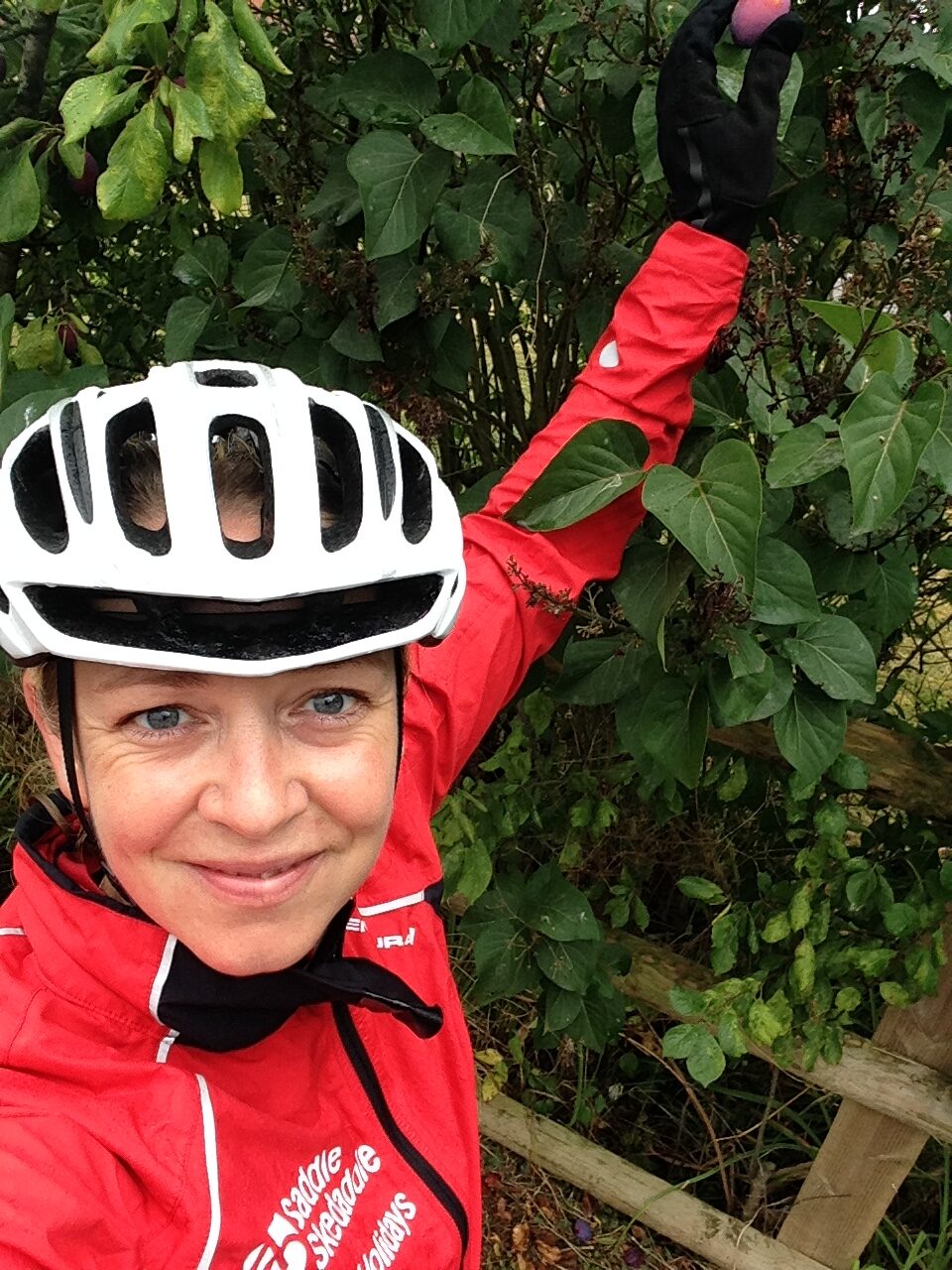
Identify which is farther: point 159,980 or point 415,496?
point 415,496

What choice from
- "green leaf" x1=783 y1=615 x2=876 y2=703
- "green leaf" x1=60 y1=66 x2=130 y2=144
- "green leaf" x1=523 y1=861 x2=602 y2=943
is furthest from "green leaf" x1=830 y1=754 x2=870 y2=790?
"green leaf" x1=60 y1=66 x2=130 y2=144

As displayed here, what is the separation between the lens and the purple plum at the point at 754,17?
1.27 meters

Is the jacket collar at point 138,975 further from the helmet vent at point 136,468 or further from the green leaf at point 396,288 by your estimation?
the green leaf at point 396,288

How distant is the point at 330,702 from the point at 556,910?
1136 millimetres

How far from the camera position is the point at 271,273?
1.69m

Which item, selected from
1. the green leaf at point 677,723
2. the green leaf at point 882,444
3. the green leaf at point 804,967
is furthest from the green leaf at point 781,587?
the green leaf at point 804,967

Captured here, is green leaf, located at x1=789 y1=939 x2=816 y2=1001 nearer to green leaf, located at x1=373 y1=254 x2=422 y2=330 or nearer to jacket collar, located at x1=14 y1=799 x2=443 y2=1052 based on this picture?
jacket collar, located at x1=14 y1=799 x2=443 y2=1052

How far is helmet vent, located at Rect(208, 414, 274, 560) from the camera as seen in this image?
103 cm

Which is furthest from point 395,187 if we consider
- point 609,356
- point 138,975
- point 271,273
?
point 138,975

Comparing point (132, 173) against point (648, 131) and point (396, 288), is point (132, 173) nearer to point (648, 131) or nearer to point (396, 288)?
point (396, 288)

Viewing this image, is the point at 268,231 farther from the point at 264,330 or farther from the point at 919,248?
the point at 919,248

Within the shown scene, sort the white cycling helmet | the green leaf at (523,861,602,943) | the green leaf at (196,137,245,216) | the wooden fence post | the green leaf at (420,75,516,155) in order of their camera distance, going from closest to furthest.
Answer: the white cycling helmet, the green leaf at (196,137,245,216), the green leaf at (420,75,516,155), the green leaf at (523,861,602,943), the wooden fence post

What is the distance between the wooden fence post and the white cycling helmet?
5.45ft

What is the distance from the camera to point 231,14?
1192 mm
